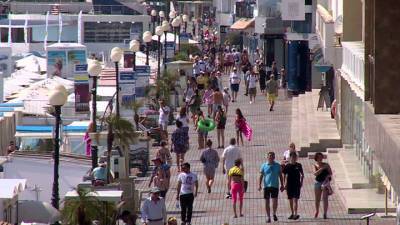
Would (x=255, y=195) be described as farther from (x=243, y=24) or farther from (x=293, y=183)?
(x=243, y=24)

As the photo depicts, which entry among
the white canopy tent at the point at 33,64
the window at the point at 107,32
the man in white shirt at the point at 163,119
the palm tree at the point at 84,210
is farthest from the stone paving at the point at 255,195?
the window at the point at 107,32

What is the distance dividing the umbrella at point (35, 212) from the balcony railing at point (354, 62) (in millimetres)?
4248

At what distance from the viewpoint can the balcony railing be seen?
21.6m

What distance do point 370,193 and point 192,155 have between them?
9.55 m

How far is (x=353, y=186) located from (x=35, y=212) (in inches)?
241

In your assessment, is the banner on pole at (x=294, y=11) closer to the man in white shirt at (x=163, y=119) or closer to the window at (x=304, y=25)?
the window at (x=304, y=25)

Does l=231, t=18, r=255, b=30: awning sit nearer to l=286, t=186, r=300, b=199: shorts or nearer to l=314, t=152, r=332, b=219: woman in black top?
l=286, t=186, r=300, b=199: shorts

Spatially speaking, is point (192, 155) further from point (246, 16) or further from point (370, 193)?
A: point (246, 16)

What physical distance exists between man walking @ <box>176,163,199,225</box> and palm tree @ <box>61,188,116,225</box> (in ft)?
14.1

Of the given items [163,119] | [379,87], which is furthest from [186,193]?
[163,119]

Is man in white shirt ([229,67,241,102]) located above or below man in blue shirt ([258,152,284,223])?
below

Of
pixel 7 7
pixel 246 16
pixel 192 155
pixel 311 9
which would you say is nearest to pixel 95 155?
pixel 192 155

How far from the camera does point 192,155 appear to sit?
3238 centimetres

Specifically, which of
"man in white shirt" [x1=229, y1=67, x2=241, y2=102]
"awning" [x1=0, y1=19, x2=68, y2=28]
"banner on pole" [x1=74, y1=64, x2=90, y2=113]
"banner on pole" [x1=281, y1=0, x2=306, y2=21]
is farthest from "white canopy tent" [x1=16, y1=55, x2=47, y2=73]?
"awning" [x1=0, y1=19, x2=68, y2=28]
